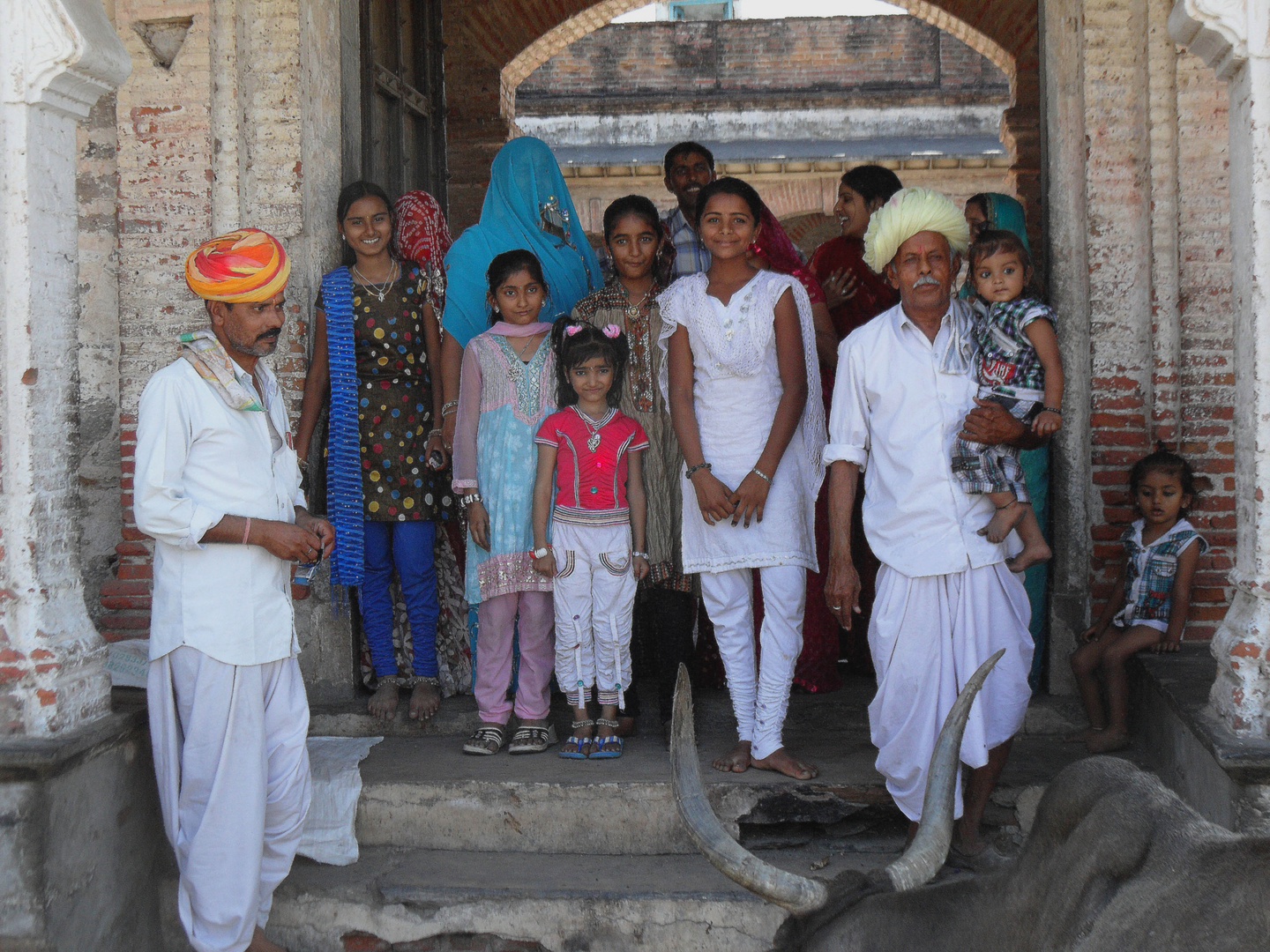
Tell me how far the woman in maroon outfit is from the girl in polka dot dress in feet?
4.97

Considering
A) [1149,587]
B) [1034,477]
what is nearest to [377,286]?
[1034,477]

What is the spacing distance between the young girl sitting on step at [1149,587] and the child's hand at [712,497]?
1436 mm

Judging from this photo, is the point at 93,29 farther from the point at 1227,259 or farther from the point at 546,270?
the point at 1227,259

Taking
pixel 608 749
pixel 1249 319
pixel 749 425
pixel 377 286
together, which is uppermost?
pixel 377 286

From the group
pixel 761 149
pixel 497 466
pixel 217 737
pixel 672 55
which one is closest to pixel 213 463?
pixel 217 737

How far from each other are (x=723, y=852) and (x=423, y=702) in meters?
2.52

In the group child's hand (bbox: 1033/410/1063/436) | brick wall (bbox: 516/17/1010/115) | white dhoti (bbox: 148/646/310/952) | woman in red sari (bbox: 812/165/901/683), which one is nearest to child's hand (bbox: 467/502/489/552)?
white dhoti (bbox: 148/646/310/952)

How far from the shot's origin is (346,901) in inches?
137

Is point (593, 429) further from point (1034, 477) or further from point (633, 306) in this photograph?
point (1034, 477)

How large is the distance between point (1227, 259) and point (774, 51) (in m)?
13.1

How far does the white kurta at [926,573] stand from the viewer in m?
3.41

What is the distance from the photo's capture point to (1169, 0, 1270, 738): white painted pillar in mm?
3145

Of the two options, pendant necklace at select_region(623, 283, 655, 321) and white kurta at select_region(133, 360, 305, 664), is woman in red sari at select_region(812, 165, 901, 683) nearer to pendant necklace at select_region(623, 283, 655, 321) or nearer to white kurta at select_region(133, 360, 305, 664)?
pendant necklace at select_region(623, 283, 655, 321)

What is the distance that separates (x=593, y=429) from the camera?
400 cm
